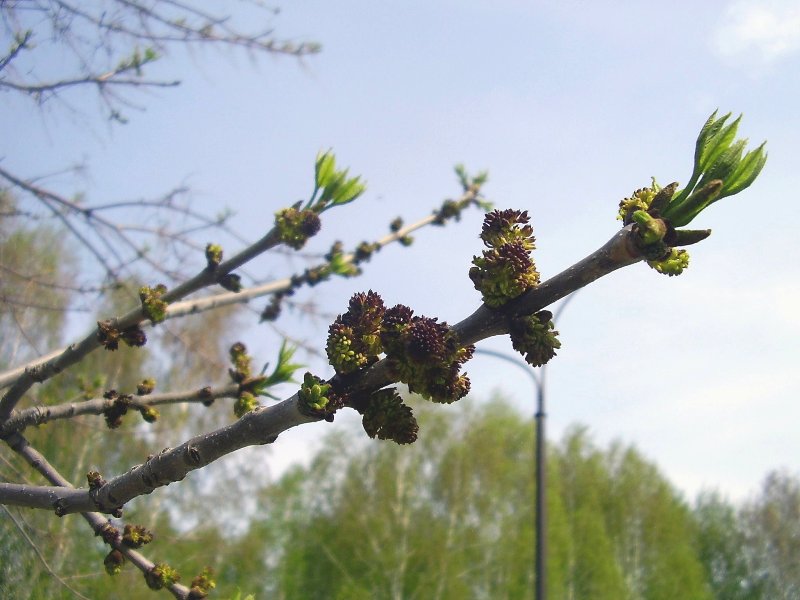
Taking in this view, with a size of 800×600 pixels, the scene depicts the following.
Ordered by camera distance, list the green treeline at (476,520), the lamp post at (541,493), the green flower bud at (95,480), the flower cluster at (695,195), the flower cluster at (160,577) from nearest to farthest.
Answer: the flower cluster at (695,195) → the green flower bud at (95,480) → the flower cluster at (160,577) → the lamp post at (541,493) → the green treeline at (476,520)

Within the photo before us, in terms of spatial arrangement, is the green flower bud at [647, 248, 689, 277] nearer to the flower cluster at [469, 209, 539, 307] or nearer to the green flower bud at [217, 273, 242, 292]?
the flower cluster at [469, 209, 539, 307]

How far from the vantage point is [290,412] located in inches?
60.6

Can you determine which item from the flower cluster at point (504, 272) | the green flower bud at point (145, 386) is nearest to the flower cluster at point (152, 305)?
the green flower bud at point (145, 386)

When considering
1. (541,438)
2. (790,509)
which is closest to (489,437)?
(790,509)

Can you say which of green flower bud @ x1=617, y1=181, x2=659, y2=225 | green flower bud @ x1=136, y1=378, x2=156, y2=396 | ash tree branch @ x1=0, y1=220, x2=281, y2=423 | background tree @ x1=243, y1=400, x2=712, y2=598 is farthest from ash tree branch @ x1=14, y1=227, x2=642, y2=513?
background tree @ x1=243, y1=400, x2=712, y2=598

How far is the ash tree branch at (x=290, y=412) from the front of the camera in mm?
1320

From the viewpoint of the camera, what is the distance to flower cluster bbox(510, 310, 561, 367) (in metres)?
1.40

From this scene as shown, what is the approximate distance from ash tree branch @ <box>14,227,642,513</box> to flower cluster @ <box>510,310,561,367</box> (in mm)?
20

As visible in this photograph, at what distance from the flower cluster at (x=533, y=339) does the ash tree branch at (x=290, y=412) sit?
20mm

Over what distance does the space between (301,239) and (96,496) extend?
1217mm

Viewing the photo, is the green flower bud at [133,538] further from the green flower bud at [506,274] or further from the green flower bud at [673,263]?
the green flower bud at [673,263]

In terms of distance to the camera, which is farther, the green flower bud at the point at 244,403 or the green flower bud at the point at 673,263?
the green flower bud at the point at 244,403

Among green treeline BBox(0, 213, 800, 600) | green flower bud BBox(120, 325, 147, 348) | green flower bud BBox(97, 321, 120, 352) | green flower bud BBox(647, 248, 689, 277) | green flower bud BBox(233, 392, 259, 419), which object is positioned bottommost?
green flower bud BBox(647, 248, 689, 277)

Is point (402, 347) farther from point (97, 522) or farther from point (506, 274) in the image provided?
point (97, 522)
